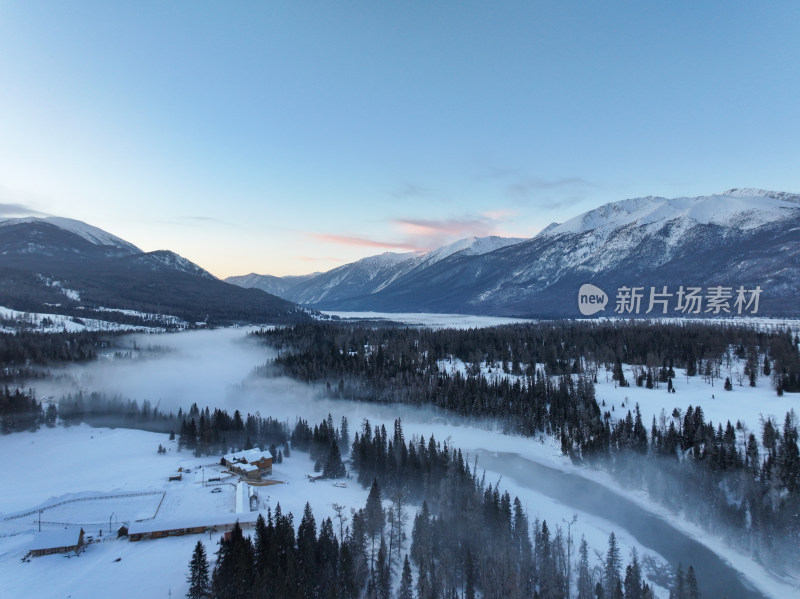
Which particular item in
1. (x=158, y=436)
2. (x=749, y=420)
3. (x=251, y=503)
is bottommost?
(x=158, y=436)

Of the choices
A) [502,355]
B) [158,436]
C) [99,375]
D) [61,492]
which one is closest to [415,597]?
[61,492]

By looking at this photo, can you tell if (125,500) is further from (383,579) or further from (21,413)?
(21,413)

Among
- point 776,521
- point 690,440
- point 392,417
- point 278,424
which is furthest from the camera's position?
point 392,417

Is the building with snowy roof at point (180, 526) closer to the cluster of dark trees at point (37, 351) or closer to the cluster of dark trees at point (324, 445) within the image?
the cluster of dark trees at point (324, 445)

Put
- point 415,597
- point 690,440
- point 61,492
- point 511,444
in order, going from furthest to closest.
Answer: point 511,444 → point 690,440 → point 61,492 → point 415,597

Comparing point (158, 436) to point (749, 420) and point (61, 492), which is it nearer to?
point (61, 492)

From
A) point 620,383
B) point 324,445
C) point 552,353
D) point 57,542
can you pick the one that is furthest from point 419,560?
point 552,353
